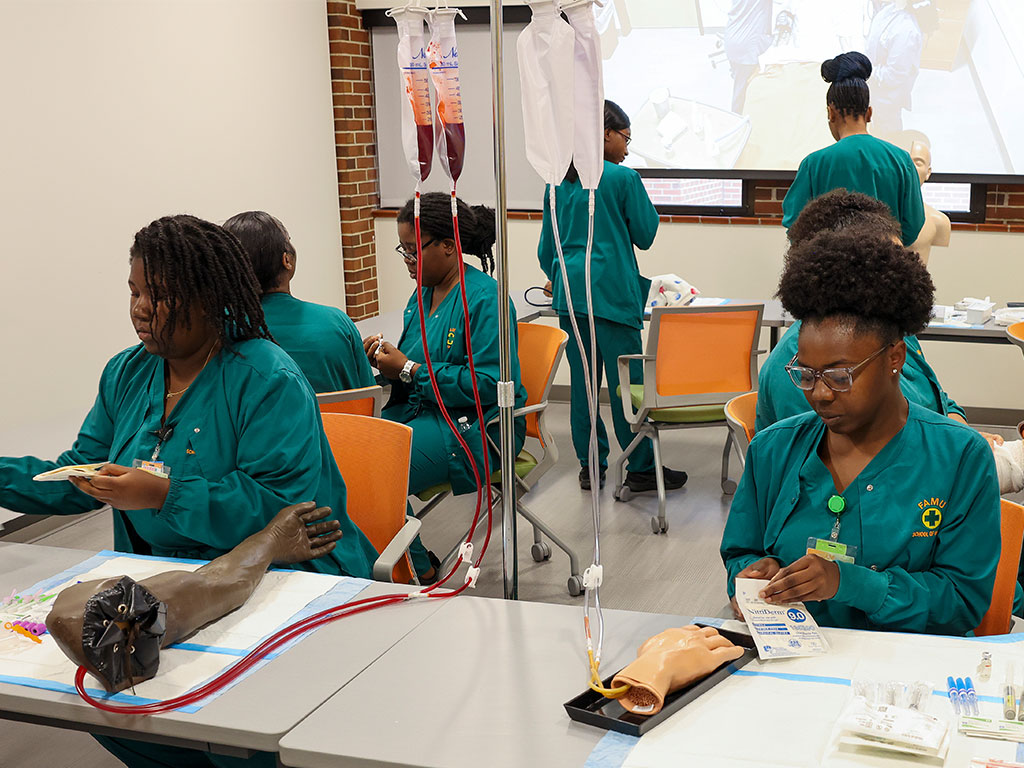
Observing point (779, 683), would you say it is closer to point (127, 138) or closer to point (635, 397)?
point (635, 397)

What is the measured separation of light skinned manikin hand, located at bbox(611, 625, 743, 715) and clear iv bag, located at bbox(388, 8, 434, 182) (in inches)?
34.4

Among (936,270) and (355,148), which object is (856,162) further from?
(355,148)

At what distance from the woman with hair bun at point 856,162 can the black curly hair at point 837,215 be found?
4.97 ft

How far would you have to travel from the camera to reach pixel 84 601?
1496 mm

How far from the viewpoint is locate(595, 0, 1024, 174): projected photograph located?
4996mm

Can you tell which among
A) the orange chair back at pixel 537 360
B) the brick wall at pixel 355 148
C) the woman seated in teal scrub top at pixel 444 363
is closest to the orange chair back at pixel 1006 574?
the woman seated in teal scrub top at pixel 444 363

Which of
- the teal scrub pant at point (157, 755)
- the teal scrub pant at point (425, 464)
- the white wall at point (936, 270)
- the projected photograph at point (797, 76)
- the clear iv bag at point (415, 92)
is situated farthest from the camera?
the white wall at point (936, 270)

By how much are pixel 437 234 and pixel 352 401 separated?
0.67m

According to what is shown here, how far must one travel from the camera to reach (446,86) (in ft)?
5.79

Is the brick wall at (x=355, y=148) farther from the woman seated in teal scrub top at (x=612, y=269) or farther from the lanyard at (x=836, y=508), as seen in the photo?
the lanyard at (x=836, y=508)

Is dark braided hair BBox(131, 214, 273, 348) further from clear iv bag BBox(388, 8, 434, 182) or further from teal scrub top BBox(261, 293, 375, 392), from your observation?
teal scrub top BBox(261, 293, 375, 392)

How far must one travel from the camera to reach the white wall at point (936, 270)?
512 cm

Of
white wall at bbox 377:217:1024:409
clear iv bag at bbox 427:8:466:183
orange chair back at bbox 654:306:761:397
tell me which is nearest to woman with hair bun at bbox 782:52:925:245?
orange chair back at bbox 654:306:761:397

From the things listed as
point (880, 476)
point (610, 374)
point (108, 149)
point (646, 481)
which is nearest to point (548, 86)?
point (880, 476)
